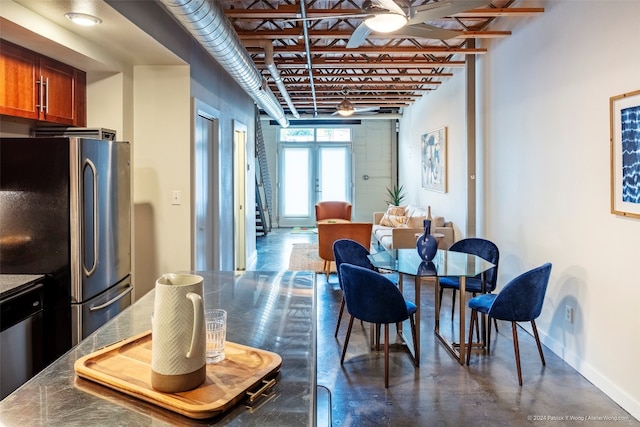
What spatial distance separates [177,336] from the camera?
94 cm

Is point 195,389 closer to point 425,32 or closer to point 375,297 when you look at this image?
point 375,297

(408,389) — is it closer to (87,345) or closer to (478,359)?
(478,359)

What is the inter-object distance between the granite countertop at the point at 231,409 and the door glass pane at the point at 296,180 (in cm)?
1034

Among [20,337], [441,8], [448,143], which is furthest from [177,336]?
[448,143]

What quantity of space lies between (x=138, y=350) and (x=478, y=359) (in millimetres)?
2914

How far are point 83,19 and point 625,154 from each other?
3.30 m

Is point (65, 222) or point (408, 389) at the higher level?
point (65, 222)

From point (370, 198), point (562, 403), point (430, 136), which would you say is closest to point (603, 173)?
point (562, 403)

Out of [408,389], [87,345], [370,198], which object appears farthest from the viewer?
[370,198]

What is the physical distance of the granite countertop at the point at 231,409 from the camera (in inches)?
35.2

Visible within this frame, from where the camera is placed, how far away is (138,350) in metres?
1.19

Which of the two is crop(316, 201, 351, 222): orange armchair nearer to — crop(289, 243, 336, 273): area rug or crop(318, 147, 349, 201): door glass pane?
crop(289, 243, 336, 273): area rug

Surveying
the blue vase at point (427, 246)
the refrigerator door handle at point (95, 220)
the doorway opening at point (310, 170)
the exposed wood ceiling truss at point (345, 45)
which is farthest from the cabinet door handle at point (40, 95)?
the doorway opening at point (310, 170)

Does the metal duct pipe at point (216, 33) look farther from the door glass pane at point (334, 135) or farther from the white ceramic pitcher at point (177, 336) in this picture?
the door glass pane at point (334, 135)
